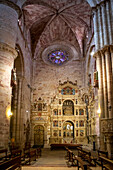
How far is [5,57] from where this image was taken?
42.3ft

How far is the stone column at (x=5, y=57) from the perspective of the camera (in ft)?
39.9

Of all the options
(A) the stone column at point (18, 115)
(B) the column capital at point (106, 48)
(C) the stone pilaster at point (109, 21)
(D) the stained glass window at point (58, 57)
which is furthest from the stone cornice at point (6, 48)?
(D) the stained glass window at point (58, 57)

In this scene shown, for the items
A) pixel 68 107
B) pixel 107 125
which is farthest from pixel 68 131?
pixel 107 125

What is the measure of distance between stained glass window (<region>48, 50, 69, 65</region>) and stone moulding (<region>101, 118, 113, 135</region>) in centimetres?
1722

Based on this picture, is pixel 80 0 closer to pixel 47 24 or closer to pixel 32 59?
pixel 47 24

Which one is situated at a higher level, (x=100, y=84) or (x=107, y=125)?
(x=100, y=84)

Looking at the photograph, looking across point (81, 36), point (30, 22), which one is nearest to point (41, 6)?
point (30, 22)

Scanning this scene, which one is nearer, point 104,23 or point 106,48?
point 106,48

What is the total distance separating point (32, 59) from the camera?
26672 mm

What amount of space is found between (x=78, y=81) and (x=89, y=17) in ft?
28.9

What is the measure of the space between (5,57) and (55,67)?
14.8 metres

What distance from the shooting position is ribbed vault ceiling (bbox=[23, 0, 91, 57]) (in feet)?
69.2

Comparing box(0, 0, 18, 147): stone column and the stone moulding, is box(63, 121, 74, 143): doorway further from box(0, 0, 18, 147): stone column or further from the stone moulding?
box(0, 0, 18, 147): stone column

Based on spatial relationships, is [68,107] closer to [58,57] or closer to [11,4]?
[58,57]
